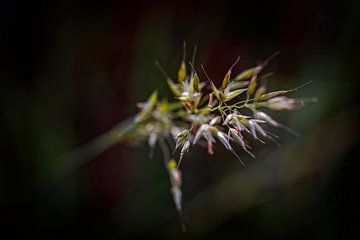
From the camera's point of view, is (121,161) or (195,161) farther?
(121,161)

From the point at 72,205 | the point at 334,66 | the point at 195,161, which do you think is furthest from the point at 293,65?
the point at 72,205

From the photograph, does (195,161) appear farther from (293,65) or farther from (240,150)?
(293,65)

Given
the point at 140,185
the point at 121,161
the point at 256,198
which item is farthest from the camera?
the point at 121,161

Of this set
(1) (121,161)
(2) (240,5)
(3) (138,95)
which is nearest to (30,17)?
(3) (138,95)

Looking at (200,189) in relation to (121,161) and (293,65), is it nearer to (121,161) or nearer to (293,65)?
(121,161)

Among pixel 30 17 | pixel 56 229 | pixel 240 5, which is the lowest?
pixel 56 229

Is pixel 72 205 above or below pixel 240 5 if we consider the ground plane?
below

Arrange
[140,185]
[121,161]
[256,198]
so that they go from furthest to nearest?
[121,161] < [140,185] < [256,198]
